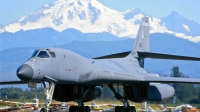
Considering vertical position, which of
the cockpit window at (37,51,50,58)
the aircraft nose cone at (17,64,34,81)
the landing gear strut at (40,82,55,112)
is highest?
the cockpit window at (37,51,50,58)

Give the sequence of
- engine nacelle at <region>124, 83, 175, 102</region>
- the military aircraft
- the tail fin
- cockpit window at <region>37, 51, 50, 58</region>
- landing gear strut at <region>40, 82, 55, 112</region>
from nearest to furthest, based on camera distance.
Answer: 1. landing gear strut at <region>40, 82, 55, 112</region>
2. the military aircraft
3. cockpit window at <region>37, 51, 50, 58</region>
4. engine nacelle at <region>124, 83, 175, 102</region>
5. the tail fin

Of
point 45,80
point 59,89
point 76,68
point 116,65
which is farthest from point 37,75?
point 116,65

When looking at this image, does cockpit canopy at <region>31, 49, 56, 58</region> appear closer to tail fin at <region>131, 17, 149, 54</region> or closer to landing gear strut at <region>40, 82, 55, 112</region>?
landing gear strut at <region>40, 82, 55, 112</region>

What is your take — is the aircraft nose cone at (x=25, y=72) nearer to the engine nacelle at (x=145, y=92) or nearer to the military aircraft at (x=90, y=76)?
the military aircraft at (x=90, y=76)

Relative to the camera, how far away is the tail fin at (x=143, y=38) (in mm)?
33847

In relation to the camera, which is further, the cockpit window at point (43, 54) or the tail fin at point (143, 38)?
the tail fin at point (143, 38)

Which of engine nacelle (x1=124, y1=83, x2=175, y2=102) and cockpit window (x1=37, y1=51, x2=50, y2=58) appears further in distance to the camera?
engine nacelle (x1=124, y1=83, x2=175, y2=102)

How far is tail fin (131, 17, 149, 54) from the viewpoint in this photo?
3385cm

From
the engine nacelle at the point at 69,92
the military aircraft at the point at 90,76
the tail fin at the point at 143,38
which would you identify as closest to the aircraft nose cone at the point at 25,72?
the military aircraft at the point at 90,76

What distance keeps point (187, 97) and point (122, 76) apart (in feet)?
31.9

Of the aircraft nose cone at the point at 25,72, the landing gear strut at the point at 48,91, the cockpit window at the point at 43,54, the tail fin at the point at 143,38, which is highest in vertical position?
the tail fin at the point at 143,38

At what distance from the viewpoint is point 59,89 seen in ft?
90.9

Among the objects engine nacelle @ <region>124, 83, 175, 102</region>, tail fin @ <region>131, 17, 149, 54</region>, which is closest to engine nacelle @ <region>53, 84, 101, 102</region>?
engine nacelle @ <region>124, 83, 175, 102</region>

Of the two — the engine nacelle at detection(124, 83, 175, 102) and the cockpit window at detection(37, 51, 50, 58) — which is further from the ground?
the cockpit window at detection(37, 51, 50, 58)
